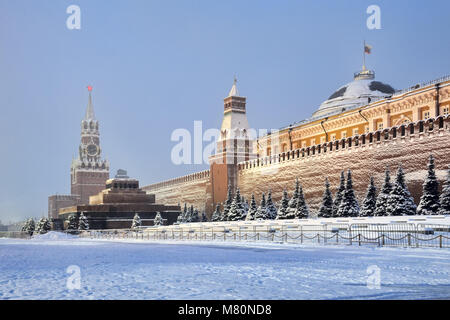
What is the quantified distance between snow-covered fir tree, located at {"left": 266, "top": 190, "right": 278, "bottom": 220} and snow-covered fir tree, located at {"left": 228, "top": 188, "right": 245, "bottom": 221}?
2022 mm

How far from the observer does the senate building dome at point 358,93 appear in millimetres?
39344

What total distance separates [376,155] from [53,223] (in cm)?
3011

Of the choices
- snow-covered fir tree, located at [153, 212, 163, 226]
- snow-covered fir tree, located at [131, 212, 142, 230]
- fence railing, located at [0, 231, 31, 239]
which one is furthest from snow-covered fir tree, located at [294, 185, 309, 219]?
fence railing, located at [0, 231, 31, 239]

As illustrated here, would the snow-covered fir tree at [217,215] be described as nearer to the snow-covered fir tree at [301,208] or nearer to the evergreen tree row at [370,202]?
the evergreen tree row at [370,202]

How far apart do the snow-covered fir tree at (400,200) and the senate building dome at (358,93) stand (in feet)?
56.2

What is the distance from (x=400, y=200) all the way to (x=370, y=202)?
85.9 inches

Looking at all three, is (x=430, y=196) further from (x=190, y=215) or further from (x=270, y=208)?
(x=190, y=215)

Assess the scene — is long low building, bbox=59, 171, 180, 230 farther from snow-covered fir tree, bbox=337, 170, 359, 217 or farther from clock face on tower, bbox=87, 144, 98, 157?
clock face on tower, bbox=87, 144, 98, 157

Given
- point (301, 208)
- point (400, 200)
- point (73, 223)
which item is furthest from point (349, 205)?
point (73, 223)
